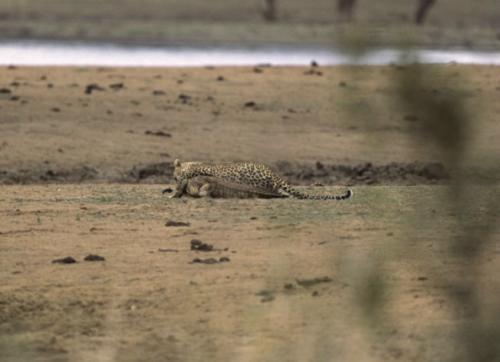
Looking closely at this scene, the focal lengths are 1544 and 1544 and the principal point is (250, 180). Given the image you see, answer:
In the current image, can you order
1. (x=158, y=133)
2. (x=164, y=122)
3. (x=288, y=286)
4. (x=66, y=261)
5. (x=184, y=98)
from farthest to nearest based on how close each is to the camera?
(x=184, y=98) → (x=164, y=122) → (x=158, y=133) → (x=66, y=261) → (x=288, y=286)

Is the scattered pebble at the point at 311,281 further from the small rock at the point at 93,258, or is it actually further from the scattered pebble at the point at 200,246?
the small rock at the point at 93,258

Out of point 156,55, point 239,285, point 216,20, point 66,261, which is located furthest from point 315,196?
point 216,20

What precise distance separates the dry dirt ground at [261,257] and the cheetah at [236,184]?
0.16 meters

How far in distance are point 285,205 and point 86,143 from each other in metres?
4.80

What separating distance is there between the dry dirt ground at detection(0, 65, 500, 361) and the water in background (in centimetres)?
1059

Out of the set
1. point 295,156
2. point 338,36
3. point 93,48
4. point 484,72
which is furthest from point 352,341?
point 93,48

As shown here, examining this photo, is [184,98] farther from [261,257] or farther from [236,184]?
[261,257]

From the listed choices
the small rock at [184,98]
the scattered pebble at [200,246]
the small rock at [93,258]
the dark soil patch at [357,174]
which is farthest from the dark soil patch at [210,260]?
the small rock at [184,98]

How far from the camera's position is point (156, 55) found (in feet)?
94.0

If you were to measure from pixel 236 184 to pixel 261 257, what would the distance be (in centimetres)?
247

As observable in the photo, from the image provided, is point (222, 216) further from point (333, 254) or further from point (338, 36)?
point (338, 36)

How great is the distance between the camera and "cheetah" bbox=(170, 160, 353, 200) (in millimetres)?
10992

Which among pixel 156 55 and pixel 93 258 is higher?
pixel 156 55

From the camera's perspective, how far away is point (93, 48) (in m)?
30.6
